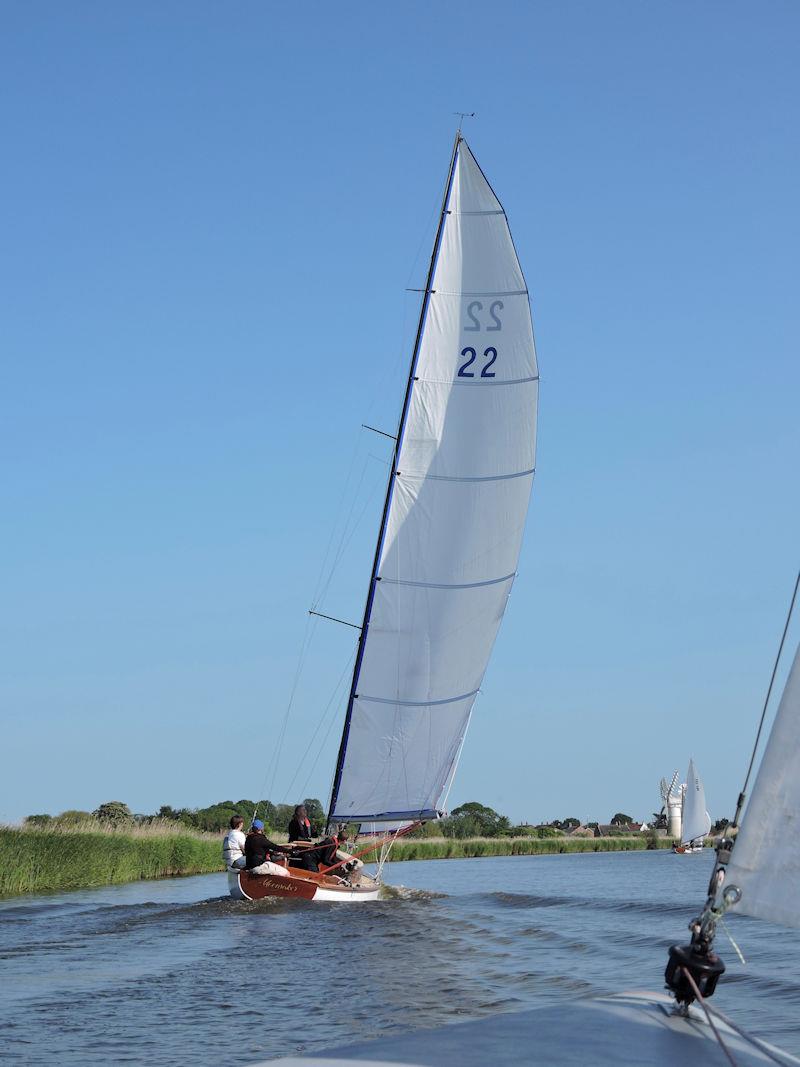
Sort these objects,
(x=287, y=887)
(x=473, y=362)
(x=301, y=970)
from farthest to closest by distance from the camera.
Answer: (x=473, y=362) → (x=287, y=887) → (x=301, y=970)

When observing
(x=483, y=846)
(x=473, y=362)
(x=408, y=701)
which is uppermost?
(x=473, y=362)

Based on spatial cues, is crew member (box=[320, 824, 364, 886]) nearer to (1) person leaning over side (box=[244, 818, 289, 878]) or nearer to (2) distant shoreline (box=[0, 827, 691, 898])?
(1) person leaning over side (box=[244, 818, 289, 878])

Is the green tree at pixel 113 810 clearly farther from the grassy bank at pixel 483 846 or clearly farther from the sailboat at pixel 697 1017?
the sailboat at pixel 697 1017

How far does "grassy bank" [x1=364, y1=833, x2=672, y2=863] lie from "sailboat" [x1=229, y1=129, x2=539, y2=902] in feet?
91.3

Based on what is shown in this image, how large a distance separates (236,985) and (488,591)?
11.8m

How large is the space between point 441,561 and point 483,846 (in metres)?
50.3

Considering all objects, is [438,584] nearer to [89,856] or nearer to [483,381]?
[483,381]

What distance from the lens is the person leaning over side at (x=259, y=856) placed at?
19.3m

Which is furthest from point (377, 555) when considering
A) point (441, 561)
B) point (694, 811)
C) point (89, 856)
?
point (694, 811)

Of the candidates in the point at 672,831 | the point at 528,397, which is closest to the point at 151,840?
the point at 528,397

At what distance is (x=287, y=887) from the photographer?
63.6ft

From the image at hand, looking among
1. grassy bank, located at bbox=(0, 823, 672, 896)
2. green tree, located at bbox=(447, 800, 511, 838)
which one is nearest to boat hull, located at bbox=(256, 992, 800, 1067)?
grassy bank, located at bbox=(0, 823, 672, 896)

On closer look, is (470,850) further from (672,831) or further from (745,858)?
(745,858)

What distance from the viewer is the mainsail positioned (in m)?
22.1
